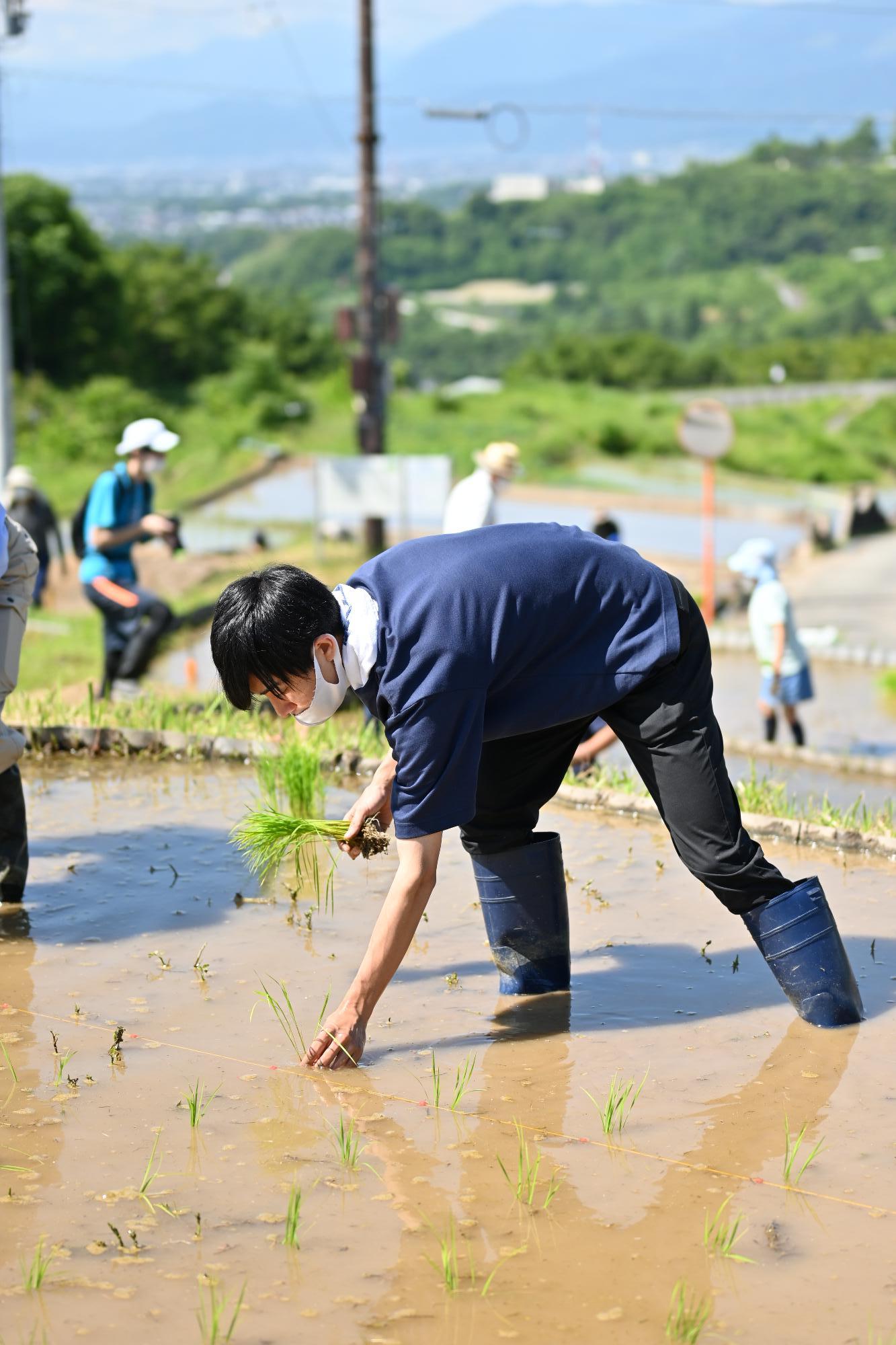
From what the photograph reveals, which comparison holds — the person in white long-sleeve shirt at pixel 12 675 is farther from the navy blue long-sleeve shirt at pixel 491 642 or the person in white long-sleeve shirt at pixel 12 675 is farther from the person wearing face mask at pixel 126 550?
the person wearing face mask at pixel 126 550

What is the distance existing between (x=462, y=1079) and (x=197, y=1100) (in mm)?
646

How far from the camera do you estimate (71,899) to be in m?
5.44

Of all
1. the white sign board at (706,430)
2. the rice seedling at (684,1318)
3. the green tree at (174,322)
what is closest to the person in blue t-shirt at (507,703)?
the rice seedling at (684,1318)

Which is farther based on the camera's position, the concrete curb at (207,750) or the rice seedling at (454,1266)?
the concrete curb at (207,750)

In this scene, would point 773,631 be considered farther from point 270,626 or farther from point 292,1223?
point 292,1223

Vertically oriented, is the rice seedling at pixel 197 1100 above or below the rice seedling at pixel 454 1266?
below

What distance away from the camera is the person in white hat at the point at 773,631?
9.95 metres

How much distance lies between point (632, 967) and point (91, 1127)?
1749 mm

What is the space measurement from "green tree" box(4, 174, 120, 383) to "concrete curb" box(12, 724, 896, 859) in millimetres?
44370

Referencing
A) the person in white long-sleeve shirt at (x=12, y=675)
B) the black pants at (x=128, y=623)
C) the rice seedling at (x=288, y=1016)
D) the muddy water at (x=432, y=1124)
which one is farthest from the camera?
the black pants at (x=128, y=623)

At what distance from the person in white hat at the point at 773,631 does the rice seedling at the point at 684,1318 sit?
711 cm

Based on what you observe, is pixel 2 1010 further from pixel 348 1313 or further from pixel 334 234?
pixel 334 234

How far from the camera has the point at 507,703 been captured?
3.81 metres

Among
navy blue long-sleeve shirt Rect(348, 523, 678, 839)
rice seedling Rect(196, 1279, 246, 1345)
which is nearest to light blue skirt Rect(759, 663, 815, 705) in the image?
navy blue long-sleeve shirt Rect(348, 523, 678, 839)
